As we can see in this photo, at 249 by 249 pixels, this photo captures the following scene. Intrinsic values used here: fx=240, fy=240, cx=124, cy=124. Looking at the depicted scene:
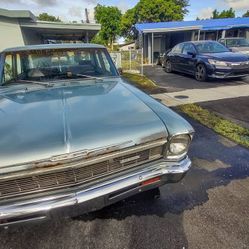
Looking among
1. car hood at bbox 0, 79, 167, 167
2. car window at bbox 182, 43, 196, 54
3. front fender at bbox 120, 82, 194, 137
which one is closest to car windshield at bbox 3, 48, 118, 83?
car hood at bbox 0, 79, 167, 167

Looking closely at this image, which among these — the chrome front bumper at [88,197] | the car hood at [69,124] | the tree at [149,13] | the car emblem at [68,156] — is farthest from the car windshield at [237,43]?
the tree at [149,13]

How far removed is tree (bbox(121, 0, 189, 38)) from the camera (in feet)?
143

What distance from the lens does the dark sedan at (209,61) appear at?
9.12 meters

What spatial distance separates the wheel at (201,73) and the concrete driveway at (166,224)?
7253mm

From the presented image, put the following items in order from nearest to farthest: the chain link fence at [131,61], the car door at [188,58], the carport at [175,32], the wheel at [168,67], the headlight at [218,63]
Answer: the headlight at [218,63] → the car door at [188,58] → the wheel at [168,67] → the chain link fence at [131,61] → the carport at [175,32]

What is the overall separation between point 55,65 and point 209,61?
737 cm

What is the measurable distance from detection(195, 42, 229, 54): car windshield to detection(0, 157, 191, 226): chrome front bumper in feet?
30.1

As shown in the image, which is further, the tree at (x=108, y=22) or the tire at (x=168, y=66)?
the tree at (x=108, y=22)

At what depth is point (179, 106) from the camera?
6668 mm

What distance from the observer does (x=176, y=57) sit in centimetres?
1198

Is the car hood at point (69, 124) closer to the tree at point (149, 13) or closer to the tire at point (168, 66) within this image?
the tire at point (168, 66)

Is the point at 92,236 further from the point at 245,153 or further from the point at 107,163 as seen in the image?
the point at 245,153

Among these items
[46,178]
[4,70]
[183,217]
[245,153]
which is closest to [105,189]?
[46,178]

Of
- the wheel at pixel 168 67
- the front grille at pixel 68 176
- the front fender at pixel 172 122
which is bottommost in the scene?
the wheel at pixel 168 67
